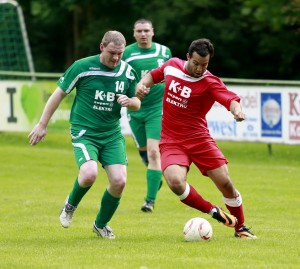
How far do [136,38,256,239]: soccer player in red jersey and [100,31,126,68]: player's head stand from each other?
0.41m

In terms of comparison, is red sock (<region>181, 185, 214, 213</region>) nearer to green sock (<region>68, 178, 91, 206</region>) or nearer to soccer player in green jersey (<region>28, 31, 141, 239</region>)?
soccer player in green jersey (<region>28, 31, 141, 239</region>)

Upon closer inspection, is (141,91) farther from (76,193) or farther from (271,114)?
(271,114)

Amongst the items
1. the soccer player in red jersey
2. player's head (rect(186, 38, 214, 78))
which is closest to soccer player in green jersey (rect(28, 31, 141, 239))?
the soccer player in red jersey

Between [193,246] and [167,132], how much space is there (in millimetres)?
1384

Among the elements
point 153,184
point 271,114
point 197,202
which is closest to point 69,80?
point 197,202

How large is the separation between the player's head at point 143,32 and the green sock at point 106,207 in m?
3.85

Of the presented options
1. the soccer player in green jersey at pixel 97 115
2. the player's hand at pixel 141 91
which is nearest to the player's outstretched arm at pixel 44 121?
the soccer player in green jersey at pixel 97 115

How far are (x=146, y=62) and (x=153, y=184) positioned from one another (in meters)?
1.72

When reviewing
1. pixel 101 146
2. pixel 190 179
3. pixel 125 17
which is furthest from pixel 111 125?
pixel 125 17

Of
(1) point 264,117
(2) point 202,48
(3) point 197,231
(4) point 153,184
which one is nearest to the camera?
(2) point 202,48

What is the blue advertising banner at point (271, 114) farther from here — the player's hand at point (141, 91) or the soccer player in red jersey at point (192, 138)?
the player's hand at point (141, 91)

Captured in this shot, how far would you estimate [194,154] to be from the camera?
10.4 m

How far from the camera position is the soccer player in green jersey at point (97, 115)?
10.3m

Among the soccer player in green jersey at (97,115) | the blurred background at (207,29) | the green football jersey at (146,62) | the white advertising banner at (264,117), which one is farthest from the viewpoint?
the blurred background at (207,29)
